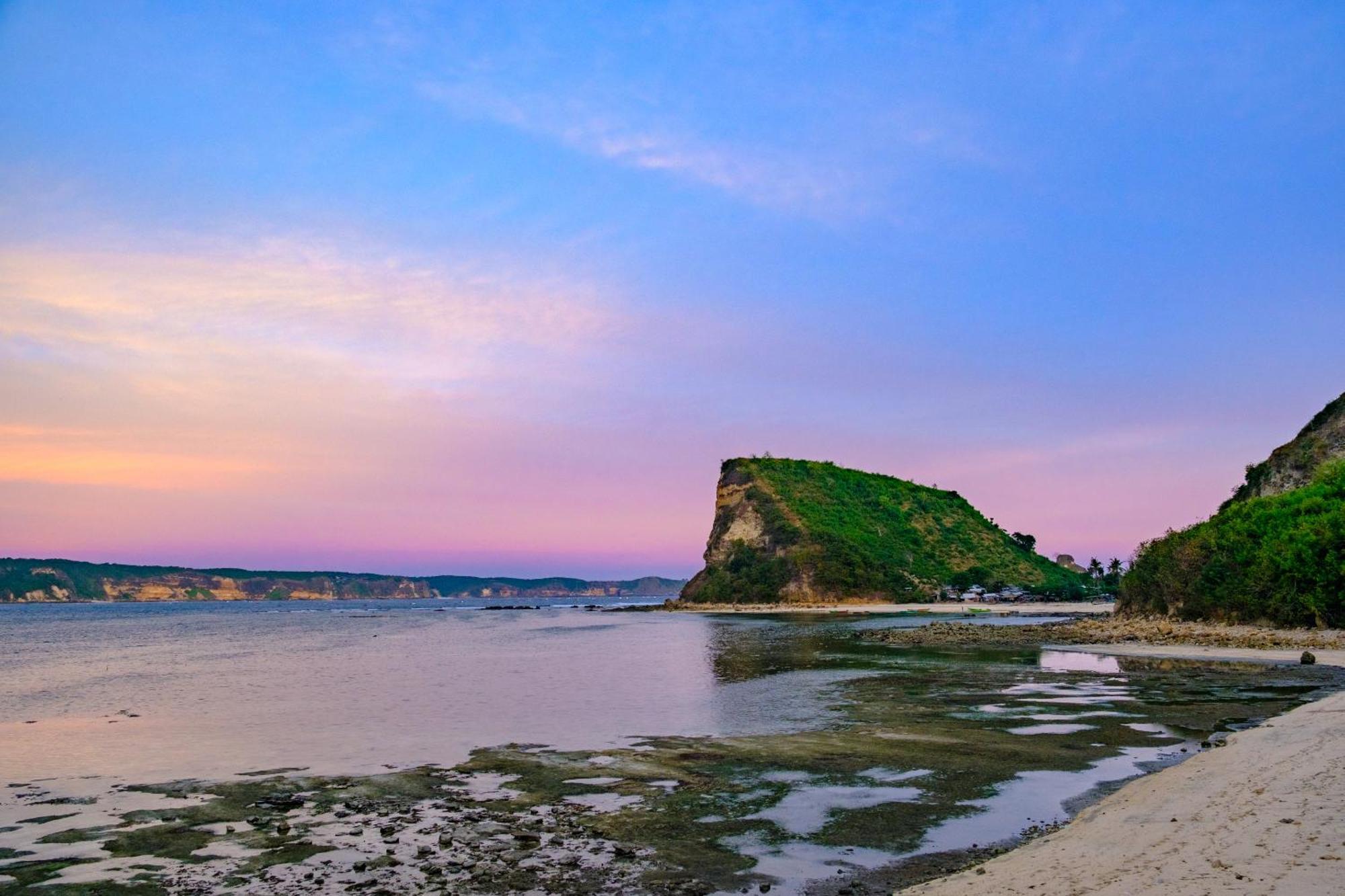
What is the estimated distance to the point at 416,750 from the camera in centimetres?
1988

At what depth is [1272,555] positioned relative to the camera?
43.6 m

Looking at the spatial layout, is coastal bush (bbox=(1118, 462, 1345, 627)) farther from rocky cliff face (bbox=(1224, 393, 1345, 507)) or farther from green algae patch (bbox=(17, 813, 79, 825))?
green algae patch (bbox=(17, 813, 79, 825))

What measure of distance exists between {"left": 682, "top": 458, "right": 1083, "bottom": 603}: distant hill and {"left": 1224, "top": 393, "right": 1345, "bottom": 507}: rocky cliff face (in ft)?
236

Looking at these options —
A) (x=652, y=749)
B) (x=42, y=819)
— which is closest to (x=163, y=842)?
(x=42, y=819)

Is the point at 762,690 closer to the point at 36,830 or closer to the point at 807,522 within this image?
the point at 36,830

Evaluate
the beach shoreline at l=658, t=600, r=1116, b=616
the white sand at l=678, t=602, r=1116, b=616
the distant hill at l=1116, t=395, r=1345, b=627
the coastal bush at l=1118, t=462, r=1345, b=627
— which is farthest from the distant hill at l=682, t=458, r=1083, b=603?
the coastal bush at l=1118, t=462, r=1345, b=627

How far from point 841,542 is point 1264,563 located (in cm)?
9634

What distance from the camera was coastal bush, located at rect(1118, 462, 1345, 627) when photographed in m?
Answer: 40.7

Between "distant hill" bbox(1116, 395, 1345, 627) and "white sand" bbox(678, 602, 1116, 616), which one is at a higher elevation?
"distant hill" bbox(1116, 395, 1345, 627)

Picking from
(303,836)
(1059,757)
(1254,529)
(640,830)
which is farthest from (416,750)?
(1254,529)

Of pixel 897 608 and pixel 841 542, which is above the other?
pixel 841 542

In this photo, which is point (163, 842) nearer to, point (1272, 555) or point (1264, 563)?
point (1272, 555)

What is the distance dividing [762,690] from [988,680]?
325 inches

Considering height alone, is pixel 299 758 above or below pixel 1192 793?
below
